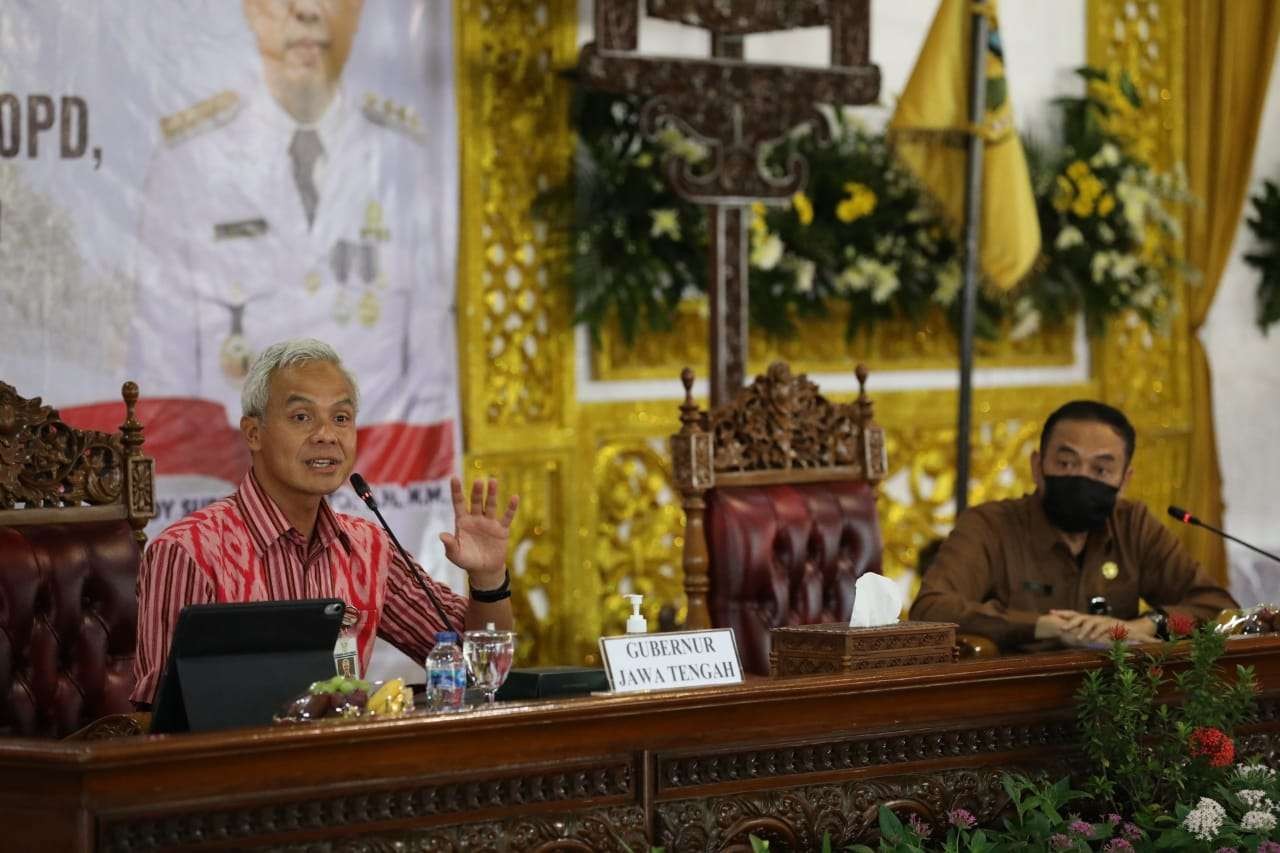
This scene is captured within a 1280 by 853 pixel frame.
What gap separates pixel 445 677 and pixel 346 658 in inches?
6.4

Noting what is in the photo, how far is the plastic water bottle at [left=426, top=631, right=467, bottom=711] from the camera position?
245 cm

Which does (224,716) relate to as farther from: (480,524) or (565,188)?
(565,188)

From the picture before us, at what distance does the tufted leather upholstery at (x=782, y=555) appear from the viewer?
12.8 feet

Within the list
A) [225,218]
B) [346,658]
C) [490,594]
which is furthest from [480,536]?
[225,218]

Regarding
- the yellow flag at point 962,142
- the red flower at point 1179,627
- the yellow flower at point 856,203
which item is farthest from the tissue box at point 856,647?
the yellow flower at point 856,203

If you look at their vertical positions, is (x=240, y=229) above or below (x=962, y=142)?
below

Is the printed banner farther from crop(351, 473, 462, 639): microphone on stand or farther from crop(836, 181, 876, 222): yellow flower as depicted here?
crop(351, 473, 462, 639): microphone on stand

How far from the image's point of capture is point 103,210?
459 centimetres

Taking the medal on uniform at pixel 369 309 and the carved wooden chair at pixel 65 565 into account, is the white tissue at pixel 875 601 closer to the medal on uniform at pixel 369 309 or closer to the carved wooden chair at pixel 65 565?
the carved wooden chair at pixel 65 565

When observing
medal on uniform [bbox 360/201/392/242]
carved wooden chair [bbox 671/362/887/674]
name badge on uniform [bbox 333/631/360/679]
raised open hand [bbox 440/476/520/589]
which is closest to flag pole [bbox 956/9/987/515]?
carved wooden chair [bbox 671/362/887/674]

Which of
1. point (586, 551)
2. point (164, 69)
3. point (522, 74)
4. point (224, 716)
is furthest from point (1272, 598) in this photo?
point (224, 716)

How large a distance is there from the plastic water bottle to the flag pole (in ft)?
10.1

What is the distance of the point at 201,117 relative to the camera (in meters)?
4.74

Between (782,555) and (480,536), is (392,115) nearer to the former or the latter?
(782,555)
